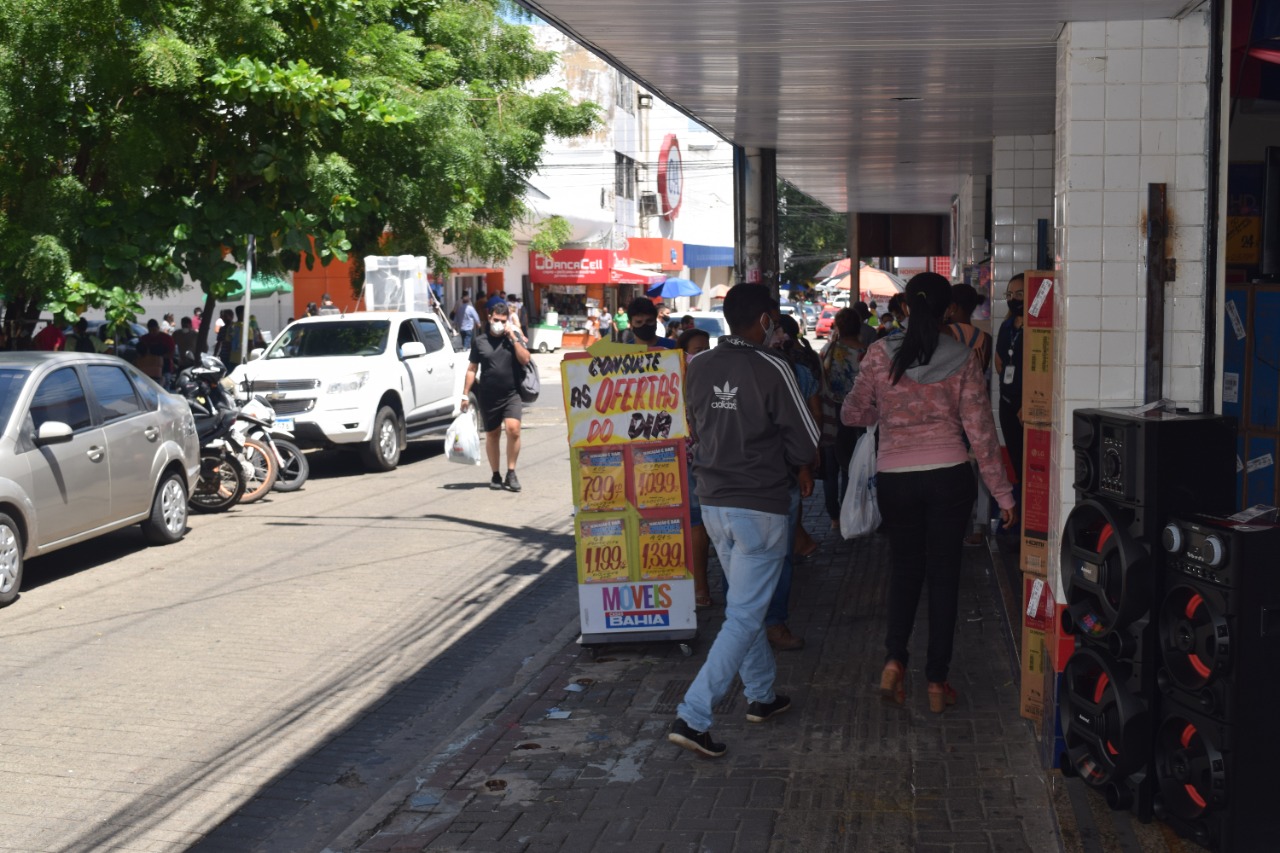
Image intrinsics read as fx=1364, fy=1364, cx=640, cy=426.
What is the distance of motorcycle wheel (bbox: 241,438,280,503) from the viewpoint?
13.4 metres

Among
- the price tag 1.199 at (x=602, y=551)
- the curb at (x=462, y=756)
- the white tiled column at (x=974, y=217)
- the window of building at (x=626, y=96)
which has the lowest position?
the curb at (x=462, y=756)

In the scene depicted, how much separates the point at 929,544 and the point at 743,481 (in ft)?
3.19

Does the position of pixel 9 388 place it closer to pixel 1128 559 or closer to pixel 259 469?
pixel 259 469

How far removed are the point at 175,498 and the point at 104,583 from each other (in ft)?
5.32

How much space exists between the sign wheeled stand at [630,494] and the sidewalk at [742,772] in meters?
0.25

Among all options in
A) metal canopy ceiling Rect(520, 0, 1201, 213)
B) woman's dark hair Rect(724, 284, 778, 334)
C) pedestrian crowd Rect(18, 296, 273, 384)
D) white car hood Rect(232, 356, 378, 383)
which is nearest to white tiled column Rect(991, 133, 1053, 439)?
metal canopy ceiling Rect(520, 0, 1201, 213)

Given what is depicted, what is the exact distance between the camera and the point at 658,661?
7.34 m

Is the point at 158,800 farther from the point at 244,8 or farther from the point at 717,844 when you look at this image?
the point at 244,8

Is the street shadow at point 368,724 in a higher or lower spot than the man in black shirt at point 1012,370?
lower

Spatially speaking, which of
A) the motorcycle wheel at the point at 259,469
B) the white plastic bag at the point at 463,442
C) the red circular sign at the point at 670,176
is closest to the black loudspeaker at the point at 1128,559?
the white plastic bag at the point at 463,442

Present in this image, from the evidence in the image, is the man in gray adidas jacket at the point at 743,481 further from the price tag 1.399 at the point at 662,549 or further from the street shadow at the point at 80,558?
the street shadow at the point at 80,558

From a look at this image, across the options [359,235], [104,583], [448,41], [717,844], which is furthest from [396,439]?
[717,844]

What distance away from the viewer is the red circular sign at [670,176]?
5712 centimetres

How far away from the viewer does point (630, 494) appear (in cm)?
745
